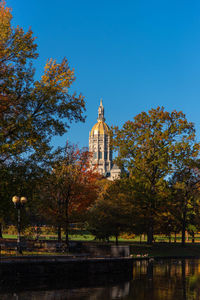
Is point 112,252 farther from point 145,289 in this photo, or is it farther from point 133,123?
point 133,123

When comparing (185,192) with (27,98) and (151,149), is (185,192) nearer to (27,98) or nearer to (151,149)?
(151,149)

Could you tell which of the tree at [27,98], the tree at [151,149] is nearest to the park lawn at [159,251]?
the tree at [151,149]

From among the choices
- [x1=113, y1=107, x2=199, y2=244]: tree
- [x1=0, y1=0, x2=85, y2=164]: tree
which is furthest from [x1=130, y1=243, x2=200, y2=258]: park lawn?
[x1=0, y1=0, x2=85, y2=164]: tree

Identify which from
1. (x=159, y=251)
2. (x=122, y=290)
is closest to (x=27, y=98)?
(x=122, y=290)

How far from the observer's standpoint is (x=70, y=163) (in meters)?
40.8

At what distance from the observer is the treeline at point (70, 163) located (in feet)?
80.3

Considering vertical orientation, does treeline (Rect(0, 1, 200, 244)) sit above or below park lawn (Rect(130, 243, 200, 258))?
above

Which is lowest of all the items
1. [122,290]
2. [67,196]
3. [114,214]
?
[122,290]

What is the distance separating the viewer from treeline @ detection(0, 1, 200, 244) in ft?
80.3

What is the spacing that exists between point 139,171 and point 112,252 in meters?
18.0

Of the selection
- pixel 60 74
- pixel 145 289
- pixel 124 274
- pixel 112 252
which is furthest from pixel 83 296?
pixel 60 74

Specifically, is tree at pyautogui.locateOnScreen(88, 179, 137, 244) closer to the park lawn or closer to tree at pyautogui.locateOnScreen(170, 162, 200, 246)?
the park lawn

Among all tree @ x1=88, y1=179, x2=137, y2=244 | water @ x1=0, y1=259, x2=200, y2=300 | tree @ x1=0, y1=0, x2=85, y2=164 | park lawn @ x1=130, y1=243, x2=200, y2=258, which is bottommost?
park lawn @ x1=130, y1=243, x2=200, y2=258

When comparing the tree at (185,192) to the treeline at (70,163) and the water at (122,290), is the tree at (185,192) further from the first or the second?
the water at (122,290)
